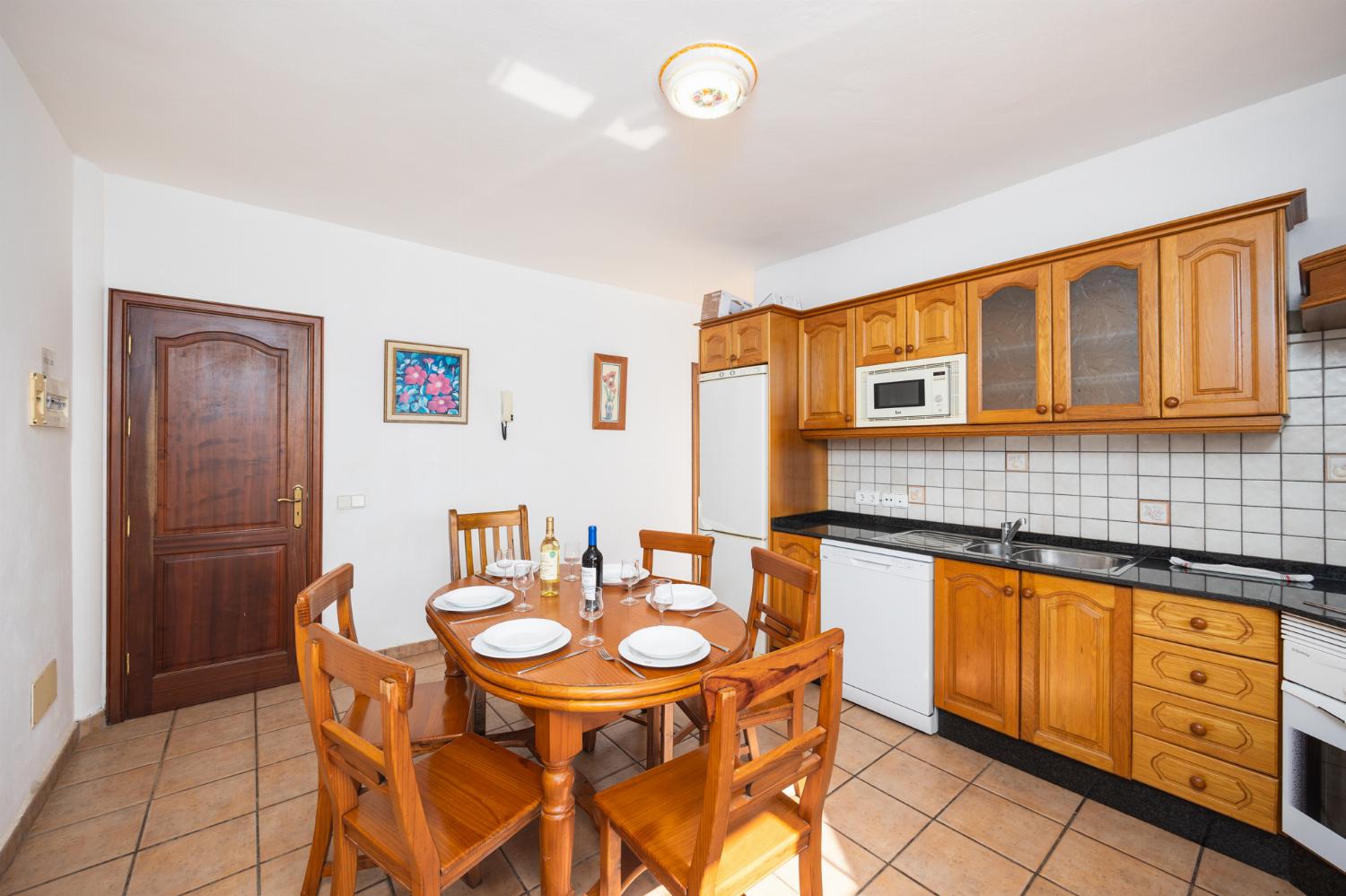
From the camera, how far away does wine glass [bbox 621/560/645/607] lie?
2025mm

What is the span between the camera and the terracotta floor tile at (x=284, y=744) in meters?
2.34

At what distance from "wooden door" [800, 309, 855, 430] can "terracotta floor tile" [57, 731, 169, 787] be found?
3534 mm

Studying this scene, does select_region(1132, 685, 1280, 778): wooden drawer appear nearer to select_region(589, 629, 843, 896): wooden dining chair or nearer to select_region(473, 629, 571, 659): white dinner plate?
select_region(589, 629, 843, 896): wooden dining chair

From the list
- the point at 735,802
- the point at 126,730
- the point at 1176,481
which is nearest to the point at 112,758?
the point at 126,730

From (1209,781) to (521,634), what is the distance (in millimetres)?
2296

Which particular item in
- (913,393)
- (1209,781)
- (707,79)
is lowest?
(1209,781)

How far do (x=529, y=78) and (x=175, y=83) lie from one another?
1.29 m

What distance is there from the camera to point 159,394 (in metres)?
2.71

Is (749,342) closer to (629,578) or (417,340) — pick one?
(629,578)

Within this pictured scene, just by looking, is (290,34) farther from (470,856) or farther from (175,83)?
(470,856)

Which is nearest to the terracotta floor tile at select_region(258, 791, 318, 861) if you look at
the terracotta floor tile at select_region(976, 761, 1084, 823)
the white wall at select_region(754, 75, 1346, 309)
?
the terracotta floor tile at select_region(976, 761, 1084, 823)

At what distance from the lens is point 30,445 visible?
197 centimetres

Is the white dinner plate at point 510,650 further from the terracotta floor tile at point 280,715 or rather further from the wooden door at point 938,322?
the wooden door at point 938,322

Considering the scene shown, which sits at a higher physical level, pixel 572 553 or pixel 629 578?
pixel 572 553
